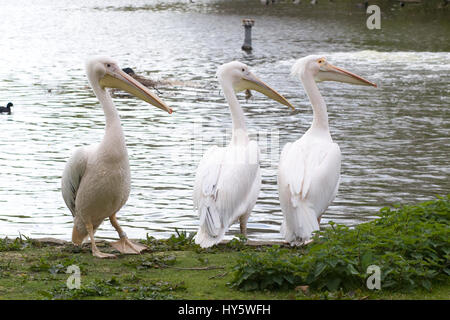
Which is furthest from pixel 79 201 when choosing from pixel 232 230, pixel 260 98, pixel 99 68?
pixel 260 98

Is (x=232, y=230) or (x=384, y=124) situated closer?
(x=232, y=230)

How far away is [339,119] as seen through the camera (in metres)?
12.6

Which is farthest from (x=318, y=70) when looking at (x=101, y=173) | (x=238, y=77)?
(x=101, y=173)

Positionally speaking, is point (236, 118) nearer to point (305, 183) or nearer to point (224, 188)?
point (224, 188)

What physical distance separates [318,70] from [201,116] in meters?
6.62

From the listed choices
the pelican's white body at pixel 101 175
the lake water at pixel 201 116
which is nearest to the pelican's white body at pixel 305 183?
the pelican's white body at pixel 101 175

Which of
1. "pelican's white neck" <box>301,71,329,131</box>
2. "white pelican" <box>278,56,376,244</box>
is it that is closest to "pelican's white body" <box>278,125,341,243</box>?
"white pelican" <box>278,56,376,244</box>

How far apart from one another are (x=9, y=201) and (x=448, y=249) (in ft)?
16.7

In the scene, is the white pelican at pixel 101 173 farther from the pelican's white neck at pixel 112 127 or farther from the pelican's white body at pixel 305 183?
the pelican's white body at pixel 305 183

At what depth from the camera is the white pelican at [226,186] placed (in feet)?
17.3

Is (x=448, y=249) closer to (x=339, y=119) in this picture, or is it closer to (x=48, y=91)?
(x=339, y=119)

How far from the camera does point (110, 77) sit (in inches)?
212

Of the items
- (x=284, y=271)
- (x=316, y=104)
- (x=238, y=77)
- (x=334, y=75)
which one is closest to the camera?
(x=284, y=271)
